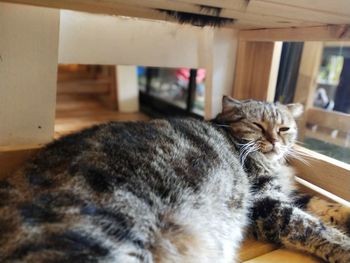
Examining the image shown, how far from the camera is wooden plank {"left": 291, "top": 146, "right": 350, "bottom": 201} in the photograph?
1.08 metres

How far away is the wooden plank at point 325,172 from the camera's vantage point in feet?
3.56

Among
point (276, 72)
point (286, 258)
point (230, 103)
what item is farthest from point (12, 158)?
point (276, 72)

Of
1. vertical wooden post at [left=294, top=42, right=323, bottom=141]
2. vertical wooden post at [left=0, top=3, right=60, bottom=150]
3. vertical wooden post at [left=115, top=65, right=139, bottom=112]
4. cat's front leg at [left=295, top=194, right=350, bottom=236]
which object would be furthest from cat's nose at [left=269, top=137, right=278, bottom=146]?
vertical wooden post at [left=115, top=65, right=139, bottom=112]

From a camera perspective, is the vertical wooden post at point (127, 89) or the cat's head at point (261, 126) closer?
the cat's head at point (261, 126)

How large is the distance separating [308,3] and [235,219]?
606 mm

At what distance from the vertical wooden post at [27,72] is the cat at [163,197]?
28 cm

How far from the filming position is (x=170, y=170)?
2.76 ft

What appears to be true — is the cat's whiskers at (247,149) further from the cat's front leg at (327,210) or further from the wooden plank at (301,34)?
the wooden plank at (301,34)

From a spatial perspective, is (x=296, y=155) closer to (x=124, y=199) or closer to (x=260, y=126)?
(x=260, y=126)

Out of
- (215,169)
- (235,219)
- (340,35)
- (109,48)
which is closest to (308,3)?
(340,35)

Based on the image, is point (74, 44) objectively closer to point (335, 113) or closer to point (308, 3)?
point (308, 3)

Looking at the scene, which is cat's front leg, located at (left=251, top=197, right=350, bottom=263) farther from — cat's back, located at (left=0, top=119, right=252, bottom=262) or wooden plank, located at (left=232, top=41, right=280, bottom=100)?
wooden plank, located at (left=232, top=41, right=280, bottom=100)

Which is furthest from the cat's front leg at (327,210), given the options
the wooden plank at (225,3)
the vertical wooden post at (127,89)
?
the vertical wooden post at (127,89)

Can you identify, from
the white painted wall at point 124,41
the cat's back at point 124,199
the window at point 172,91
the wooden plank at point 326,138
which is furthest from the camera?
the window at point 172,91
